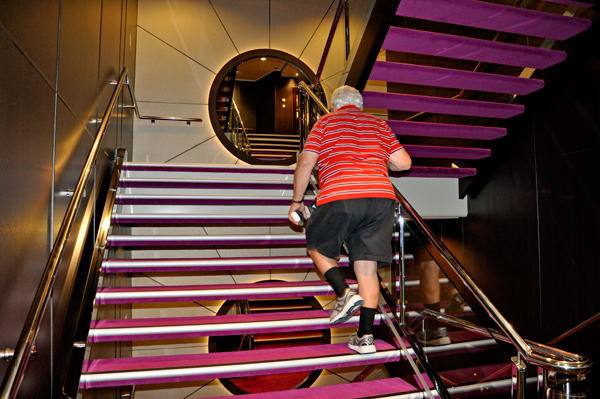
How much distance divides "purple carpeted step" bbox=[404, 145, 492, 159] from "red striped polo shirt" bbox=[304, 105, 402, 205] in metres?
1.65

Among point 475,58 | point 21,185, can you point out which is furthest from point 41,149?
point 475,58

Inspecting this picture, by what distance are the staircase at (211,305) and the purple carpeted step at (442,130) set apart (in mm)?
1088

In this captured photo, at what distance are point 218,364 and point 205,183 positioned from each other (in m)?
2.31

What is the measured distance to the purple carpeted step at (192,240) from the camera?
3.09 metres

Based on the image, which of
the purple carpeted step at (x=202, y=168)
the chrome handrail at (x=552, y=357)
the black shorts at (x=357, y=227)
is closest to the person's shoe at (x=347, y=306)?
the black shorts at (x=357, y=227)

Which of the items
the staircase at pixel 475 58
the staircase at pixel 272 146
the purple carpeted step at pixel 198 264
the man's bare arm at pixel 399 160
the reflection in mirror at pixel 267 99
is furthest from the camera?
the reflection in mirror at pixel 267 99

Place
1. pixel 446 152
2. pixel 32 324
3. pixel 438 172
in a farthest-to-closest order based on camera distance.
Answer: pixel 438 172 < pixel 446 152 < pixel 32 324

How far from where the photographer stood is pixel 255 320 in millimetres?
2525

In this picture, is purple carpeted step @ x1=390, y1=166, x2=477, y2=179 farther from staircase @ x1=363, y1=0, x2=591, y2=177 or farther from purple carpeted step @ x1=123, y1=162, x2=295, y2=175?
purple carpeted step @ x1=123, y1=162, x2=295, y2=175

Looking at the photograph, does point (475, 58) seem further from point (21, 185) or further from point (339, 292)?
point (21, 185)

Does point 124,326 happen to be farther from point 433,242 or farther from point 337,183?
point 433,242

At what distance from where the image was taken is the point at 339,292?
2307mm

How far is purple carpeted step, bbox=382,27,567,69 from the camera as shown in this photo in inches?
122

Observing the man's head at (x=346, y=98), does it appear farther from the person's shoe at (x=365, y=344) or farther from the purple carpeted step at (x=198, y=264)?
the person's shoe at (x=365, y=344)
